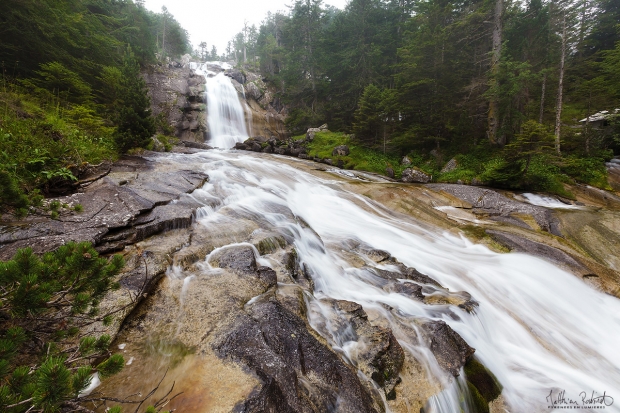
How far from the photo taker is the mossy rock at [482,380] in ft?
12.3

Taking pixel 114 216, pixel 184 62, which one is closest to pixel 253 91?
pixel 184 62

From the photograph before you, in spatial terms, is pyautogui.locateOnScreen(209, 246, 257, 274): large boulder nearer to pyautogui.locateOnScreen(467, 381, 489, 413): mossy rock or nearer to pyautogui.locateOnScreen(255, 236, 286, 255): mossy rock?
pyautogui.locateOnScreen(255, 236, 286, 255): mossy rock

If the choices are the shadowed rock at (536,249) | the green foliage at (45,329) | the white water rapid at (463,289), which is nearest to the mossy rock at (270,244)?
the white water rapid at (463,289)

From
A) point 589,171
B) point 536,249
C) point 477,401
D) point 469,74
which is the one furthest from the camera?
point 469,74

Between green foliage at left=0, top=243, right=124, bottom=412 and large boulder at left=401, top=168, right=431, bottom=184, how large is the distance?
15.1 metres

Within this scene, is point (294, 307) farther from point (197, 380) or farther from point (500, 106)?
point (500, 106)

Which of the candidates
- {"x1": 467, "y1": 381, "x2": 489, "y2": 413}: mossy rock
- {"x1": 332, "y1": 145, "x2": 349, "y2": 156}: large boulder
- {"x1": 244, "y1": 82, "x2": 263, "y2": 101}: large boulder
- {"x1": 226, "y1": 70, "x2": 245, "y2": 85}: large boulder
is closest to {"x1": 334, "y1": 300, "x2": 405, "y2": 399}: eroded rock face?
{"x1": 467, "y1": 381, "x2": 489, "y2": 413}: mossy rock

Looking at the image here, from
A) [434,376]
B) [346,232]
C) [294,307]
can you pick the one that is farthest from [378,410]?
[346,232]

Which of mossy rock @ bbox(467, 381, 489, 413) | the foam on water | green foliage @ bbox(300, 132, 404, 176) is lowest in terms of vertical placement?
mossy rock @ bbox(467, 381, 489, 413)

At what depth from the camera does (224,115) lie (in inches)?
1129

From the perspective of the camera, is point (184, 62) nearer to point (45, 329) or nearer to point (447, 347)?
point (45, 329)

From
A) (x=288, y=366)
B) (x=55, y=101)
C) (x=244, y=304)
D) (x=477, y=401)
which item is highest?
(x=55, y=101)

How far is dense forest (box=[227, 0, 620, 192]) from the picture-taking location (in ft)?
43.0

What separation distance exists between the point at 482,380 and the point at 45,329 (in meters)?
5.23
